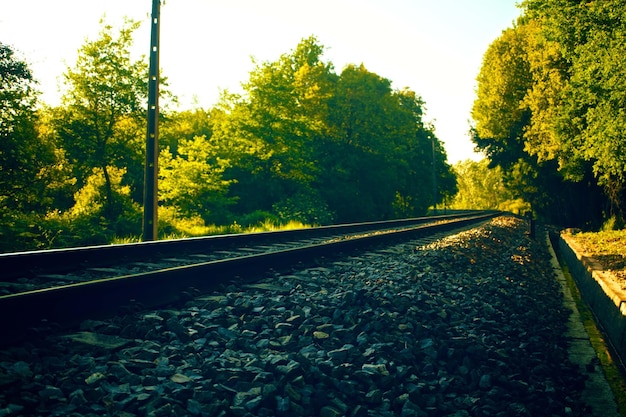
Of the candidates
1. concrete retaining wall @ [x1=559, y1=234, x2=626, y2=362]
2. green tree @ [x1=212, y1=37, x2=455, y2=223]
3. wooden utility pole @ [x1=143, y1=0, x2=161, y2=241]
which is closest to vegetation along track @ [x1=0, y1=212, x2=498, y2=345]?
wooden utility pole @ [x1=143, y1=0, x2=161, y2=241]

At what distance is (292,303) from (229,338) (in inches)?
42.8

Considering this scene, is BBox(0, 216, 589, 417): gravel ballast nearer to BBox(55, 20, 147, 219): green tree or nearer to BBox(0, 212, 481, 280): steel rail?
BBox(0, 212, 481, 280): steel rail

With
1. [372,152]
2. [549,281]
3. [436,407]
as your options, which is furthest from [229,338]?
[372,152]

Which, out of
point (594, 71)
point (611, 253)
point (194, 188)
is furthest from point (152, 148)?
point (594, 71)

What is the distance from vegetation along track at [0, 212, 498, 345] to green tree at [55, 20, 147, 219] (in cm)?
1668

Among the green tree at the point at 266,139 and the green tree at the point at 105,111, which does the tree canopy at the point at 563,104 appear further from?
the green tree at the point at 105,111

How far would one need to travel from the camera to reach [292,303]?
450cm

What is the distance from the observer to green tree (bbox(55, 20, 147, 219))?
902 inches

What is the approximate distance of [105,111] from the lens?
23469mm

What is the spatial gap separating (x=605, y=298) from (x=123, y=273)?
7044 millimetres

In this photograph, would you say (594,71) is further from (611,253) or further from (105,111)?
(105,111)

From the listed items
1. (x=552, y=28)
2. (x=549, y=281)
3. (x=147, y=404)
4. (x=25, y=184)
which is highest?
(x=552, y=28)

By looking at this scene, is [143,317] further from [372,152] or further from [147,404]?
[372,152]

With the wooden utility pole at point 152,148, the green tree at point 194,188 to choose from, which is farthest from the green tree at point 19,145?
the wooden utility pole at point 152,148
